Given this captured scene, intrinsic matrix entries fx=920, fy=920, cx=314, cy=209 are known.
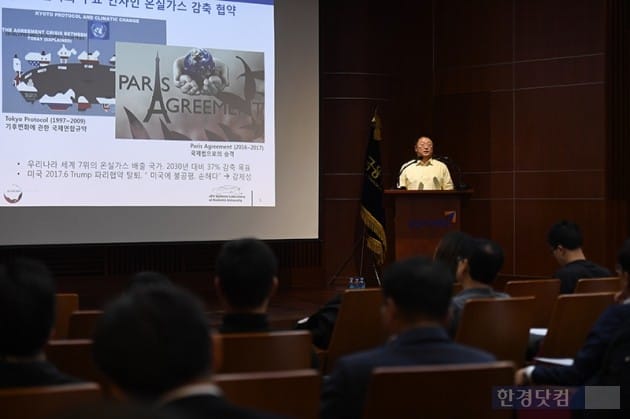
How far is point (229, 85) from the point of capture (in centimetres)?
838

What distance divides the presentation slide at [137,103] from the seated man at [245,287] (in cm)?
500

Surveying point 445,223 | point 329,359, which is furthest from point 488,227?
point 329,359

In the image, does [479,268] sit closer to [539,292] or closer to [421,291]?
[539,292]

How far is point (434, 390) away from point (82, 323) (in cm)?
194

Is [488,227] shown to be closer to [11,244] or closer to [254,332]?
[11,244]

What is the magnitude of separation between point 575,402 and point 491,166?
7.04m

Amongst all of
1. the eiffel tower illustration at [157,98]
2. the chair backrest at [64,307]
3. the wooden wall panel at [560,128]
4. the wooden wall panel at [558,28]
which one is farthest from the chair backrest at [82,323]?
the wooden wall panel at [558,28]

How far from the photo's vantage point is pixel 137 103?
799 centimetres

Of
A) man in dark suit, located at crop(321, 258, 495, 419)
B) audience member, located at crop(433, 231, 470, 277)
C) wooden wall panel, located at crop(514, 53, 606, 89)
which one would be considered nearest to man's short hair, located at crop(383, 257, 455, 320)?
man in dark suit, located at crop(321, 258, 495, 419)

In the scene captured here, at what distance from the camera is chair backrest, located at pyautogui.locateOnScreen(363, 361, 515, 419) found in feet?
6.39

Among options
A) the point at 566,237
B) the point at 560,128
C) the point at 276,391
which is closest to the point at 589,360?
the point at 276,391

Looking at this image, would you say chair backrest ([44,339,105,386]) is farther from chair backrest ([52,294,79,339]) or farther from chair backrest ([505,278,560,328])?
chair backrest ([505,278,560,328])

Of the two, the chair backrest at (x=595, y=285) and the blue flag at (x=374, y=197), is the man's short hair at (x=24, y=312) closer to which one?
the chair backrest at (x=595, y=285)

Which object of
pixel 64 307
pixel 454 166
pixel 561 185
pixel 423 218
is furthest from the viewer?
pixel 454 166
